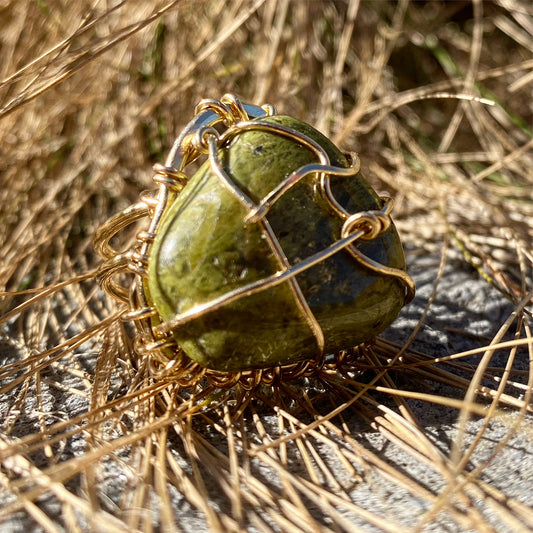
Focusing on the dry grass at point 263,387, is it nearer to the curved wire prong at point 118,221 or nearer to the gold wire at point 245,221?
the gold wire at point 245,221

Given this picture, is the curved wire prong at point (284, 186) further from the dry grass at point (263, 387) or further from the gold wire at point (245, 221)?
the dry grass at point (263, 387)

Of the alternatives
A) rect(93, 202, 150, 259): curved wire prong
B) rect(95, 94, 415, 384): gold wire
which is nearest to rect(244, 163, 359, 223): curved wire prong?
rect(95, 94, 415, 384): gold wire

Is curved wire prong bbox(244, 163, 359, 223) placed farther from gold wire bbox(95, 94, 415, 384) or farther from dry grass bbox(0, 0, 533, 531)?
dry grass bbox(0, 0, 533, 531)

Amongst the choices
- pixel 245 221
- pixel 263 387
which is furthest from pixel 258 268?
pixel 263 387

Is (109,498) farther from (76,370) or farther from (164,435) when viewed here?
(76,370)

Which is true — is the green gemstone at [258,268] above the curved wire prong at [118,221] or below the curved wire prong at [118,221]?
below

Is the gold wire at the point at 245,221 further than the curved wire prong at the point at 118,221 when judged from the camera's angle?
No

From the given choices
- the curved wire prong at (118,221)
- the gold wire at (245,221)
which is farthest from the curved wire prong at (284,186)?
the curved wire prong at (118,221)
